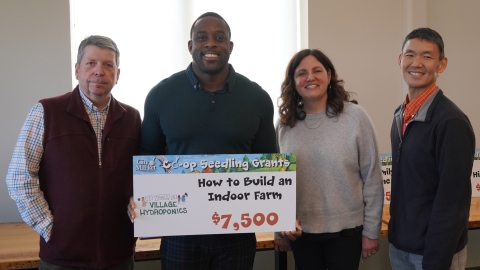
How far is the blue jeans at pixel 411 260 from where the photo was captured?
1.58 m

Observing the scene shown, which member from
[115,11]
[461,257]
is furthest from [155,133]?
[115,11]

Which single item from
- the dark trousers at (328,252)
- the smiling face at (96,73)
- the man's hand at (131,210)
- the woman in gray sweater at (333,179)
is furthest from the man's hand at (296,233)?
the smiling face at (96,73)

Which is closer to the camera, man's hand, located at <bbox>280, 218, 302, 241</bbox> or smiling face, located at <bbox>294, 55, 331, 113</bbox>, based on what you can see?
man's hand, located at <bbox>280, 218, 302, 241</bbox>

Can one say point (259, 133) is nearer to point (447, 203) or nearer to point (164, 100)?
point (164, 100)

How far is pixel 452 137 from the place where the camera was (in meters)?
1.46

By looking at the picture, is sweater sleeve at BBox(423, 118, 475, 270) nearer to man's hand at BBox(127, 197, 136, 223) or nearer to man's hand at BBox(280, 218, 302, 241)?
man's hand at BBox(280, 218, 302, 241)

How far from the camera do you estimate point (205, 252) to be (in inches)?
63.5

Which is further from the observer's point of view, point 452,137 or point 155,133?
point 155,133

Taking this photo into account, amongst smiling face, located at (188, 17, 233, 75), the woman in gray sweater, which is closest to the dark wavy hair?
the woman in gray sweater

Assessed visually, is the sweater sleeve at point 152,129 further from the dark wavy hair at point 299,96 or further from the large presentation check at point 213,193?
the dark wavy hair at point 299,96

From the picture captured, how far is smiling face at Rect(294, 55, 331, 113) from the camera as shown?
1766mm

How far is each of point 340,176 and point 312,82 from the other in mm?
455

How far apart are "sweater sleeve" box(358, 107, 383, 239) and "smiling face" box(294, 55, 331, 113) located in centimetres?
21

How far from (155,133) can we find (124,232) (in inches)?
18.0
